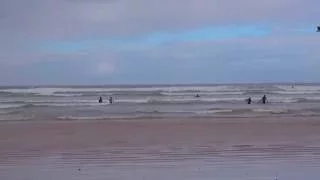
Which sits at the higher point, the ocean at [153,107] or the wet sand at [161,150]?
the ocean at [153,107]

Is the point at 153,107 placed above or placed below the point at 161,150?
above

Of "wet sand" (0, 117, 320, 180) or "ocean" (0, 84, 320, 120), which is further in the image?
"ocean" (0, 84, 320, 120)

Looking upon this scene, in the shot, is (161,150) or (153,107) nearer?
(161,150)

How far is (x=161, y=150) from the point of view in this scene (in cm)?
1644

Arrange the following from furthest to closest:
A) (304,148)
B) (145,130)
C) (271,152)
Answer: (145,130) → (304,148) → (271,152)

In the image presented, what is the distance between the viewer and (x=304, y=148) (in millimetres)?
16562

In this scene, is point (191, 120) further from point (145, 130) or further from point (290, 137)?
point (290, 137)

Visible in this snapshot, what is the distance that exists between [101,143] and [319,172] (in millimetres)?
9048

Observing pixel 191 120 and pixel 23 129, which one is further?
pixel 191 120

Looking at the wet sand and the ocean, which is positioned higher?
the ocean

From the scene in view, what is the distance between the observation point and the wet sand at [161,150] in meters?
11.8

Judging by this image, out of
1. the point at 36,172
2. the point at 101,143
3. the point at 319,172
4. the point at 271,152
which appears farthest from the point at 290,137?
the point at 36,172

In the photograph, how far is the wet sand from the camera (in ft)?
38.8

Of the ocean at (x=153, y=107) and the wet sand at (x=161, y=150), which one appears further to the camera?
the ocean at (x=153, y=107)
